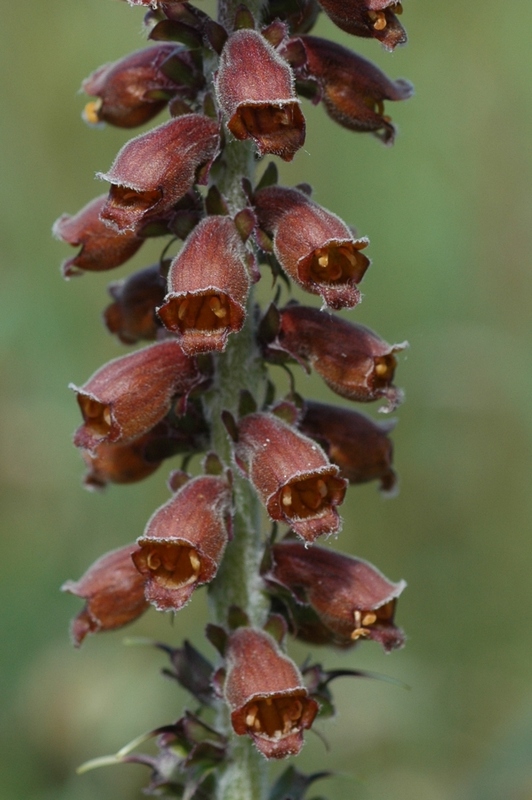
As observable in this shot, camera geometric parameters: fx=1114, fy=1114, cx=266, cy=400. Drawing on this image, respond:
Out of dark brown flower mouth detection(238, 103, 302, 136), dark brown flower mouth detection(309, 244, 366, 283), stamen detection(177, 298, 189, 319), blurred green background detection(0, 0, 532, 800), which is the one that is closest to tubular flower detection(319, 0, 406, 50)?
dark brown flower mouth detection(238, 103, 302, 136)

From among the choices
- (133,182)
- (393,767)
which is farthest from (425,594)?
(133,182)

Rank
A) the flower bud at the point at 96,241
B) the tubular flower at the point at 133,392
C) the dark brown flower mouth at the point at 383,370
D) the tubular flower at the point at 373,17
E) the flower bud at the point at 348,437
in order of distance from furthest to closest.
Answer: the flower bud at the point at 348,437 < the flower bud at the point at 96,241 < the dark brown flower mouth at the point at 383,370 < the tubular flower at the point at 133,392 < the tubular flower at the point at 373,17

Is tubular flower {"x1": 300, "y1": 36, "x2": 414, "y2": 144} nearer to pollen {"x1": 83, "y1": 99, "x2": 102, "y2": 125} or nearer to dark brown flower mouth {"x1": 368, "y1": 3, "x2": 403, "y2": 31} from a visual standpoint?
dark brown flower mouth {"x1": 368, "y1": 3, "x2": 403, "y2": 31}

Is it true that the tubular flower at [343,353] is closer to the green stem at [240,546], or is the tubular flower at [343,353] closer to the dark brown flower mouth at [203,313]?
the green stem at [240,546]

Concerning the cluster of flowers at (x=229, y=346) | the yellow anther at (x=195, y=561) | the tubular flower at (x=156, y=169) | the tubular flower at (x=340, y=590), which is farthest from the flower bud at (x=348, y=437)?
the tubular flower at (x=156, y=169)

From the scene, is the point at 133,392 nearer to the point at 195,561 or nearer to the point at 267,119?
the point at 195,561

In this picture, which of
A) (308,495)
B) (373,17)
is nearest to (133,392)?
(308,495)

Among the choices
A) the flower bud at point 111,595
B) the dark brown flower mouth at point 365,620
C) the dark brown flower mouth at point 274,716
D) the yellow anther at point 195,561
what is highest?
the yellow anther at point 195,561

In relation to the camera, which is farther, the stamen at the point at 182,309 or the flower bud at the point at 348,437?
the flower bud at the point at 348,437
